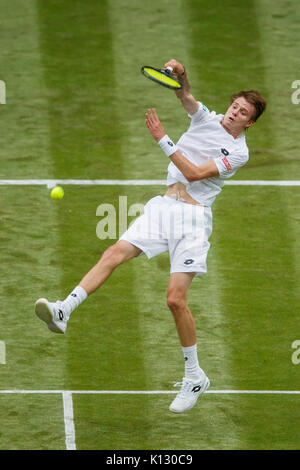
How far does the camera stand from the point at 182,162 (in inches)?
492

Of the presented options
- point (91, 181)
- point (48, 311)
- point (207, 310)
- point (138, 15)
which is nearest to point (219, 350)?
point (207, 310)

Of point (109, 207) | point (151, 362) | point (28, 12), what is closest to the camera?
point (151, 362)

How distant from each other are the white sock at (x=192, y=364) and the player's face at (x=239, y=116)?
2479 mm

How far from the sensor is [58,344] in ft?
46.5

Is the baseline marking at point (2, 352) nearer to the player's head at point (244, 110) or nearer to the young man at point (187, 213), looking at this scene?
the young man at point (187, 213)

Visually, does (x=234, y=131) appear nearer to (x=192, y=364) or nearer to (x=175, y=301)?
(x=175, y=301)

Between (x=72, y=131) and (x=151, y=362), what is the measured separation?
5723 millimetres

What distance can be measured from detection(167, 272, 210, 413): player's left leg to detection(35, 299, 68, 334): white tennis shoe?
3.82 ft

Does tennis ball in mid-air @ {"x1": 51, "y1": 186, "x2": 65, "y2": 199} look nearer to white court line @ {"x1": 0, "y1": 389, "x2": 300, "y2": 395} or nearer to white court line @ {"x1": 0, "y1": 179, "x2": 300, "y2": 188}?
white court line @ {"x1": 0, "y1": 179, "x2": 300, "y2": 188}

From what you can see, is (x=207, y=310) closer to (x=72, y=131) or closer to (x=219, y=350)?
(x=219, y=350)

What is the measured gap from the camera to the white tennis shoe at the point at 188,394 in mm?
12609

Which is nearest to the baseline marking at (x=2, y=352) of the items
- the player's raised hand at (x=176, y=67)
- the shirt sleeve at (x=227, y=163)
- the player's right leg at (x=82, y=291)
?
the player's right leg at (x=82, y=291)

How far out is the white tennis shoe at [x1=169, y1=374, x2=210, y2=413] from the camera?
12.6 m

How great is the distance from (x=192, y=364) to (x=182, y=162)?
7.25 ft
